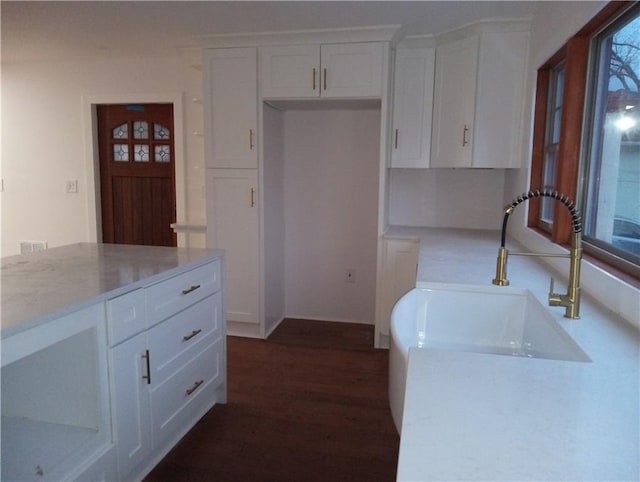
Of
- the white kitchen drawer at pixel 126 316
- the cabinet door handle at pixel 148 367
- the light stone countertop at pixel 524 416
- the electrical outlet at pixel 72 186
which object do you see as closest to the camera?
the light stone countertop at pixel 524 416

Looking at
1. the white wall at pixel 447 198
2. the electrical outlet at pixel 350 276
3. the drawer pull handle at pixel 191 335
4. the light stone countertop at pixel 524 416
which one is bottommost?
the electrical outlet at pixel 350 276

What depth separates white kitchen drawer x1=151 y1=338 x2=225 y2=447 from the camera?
1.82 metres

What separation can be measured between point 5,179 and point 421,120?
3895mm

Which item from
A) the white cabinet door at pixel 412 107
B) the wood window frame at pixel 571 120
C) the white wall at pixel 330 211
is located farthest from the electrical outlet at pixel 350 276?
the wood window frame at pixel 571 120

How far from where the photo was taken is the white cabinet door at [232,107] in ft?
10.4

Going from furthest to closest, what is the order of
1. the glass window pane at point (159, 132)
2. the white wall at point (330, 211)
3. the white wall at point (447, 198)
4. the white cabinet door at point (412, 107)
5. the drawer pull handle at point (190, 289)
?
the glass window pane at point (159, 132)
the white wall at point (330, 211)
the white wall at point (447, 198)
the white cabinet door at point (412, 107)
the drawer pull handle at point (190, 289)

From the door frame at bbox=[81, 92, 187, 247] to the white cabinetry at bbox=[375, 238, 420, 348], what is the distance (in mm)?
1698

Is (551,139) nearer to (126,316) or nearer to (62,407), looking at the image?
(126,316)

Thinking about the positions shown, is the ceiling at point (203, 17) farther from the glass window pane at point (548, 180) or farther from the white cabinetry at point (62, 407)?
the white cabinetry at point (62, 407)

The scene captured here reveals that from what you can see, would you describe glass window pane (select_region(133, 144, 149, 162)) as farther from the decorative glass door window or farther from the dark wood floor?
the dark wood floor

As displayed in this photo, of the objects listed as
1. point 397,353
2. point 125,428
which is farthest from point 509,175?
point 125,428

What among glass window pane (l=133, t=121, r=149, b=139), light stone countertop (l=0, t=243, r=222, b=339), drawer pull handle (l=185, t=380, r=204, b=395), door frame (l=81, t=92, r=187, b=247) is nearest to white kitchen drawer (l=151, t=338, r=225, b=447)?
drawer pull handle (l=185, t=380, r=204, b=395)

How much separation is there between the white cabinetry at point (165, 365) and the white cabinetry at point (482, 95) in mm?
1850

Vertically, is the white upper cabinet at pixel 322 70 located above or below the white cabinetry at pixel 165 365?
above
